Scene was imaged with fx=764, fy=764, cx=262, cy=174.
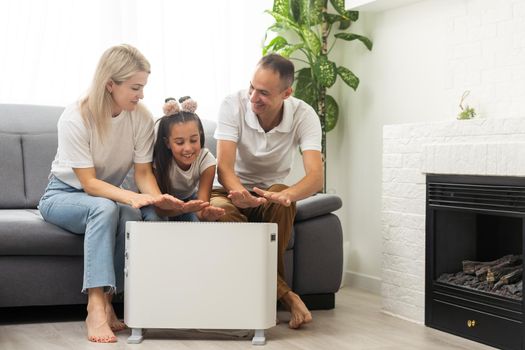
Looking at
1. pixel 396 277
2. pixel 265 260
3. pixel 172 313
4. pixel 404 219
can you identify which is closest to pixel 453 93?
pixel 404 219

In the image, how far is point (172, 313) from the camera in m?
2.67

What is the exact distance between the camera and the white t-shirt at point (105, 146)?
288cm

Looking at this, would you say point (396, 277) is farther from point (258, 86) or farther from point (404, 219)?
point (258, 86)

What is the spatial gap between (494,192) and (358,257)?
1647 millimetres

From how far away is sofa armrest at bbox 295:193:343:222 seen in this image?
3.38 metres

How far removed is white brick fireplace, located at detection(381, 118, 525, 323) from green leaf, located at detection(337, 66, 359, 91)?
78 centimetres

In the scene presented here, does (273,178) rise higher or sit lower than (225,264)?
higher

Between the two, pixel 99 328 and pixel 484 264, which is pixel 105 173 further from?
pixel 484 264

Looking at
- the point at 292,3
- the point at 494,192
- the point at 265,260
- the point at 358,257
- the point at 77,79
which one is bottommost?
the point at 358,257

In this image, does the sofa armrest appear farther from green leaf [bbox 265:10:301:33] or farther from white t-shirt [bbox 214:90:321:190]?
green leaf [bbox 265:10:301:33]

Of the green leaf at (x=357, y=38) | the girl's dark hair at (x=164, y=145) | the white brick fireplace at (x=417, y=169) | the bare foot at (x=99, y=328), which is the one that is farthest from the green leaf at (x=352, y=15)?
the bare foot at (x=99, y=328)

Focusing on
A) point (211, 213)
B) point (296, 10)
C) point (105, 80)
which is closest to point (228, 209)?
point (211, 213)

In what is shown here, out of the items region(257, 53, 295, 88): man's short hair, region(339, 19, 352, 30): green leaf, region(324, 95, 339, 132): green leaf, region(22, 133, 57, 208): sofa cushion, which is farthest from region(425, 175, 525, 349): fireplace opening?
region(22, 133, 57, 208): sofa cushion

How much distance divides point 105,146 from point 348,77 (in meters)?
1.69
